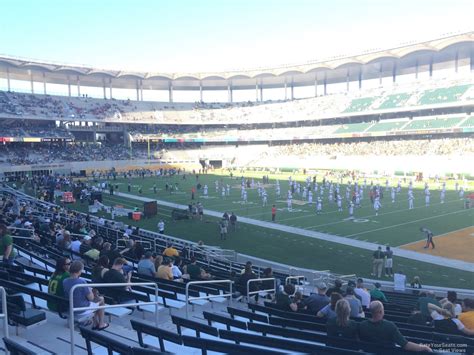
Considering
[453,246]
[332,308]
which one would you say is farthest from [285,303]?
[453,246]

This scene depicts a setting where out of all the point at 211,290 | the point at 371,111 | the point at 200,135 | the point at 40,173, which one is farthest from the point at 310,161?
the point at 211,290

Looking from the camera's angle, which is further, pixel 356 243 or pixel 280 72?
pixel 280 72

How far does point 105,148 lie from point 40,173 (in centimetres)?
1493

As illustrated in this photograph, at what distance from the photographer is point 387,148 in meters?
58.4

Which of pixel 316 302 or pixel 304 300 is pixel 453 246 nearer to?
pixel 304 300

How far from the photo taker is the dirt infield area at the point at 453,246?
17.2 m

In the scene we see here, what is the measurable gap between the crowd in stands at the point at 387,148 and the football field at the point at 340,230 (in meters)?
18.1

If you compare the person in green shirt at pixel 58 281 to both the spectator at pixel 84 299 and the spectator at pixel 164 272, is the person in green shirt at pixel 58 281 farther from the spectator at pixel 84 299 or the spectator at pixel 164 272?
the spectator at pixel 164 272

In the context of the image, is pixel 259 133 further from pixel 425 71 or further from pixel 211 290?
pixel 211 290

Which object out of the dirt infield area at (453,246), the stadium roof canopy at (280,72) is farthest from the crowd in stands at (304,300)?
the stadium roof canopy at (280,72)

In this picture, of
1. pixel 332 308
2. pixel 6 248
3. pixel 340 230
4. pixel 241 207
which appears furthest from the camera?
pixel 241 207

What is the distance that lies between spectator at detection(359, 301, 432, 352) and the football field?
1091cm

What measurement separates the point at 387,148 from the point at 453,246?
4209 cm

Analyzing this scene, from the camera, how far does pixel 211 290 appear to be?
7953 mm
